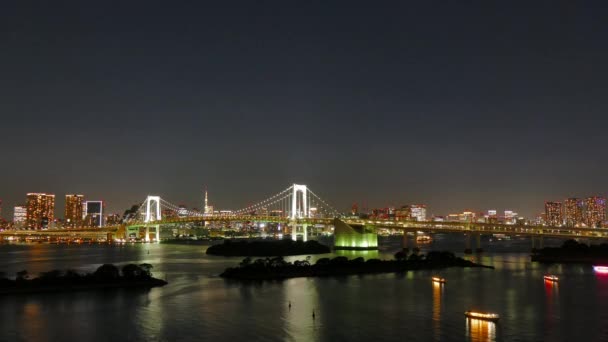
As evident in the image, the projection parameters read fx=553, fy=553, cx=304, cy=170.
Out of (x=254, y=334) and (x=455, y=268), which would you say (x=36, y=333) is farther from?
(x=455, y=268)

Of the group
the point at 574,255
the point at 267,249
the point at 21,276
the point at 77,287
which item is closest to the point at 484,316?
the point at 77,287

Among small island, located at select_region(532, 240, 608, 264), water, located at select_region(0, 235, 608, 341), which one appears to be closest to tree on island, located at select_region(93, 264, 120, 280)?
water, located at select_region(0, 235, 608, 341)

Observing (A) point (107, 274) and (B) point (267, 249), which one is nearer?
(A) point (107, 274)

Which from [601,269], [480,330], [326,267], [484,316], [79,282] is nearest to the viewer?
[480,330]

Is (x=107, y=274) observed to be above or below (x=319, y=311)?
above

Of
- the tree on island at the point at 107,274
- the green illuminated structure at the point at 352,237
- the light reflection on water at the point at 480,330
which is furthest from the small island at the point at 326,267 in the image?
the green illuminated structure at the point at 352,237

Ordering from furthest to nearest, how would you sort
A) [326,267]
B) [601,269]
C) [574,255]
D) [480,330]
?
[574,255] < [601,269] < [326,267] < [480,330]

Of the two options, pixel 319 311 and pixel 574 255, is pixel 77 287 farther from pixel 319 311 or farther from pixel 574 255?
pixel 574 255
